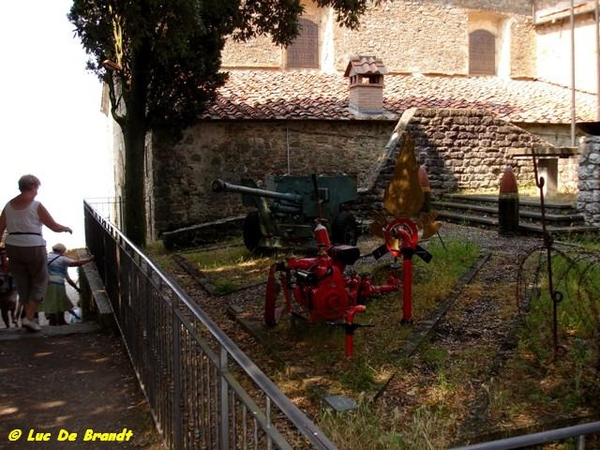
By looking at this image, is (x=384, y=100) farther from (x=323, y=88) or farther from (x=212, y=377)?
(x=212, y=377)

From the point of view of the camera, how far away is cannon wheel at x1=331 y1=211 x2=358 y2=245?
396 inches

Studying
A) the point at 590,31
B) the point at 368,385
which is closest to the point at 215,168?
the point at 368,385

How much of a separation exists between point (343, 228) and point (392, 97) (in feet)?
29.4

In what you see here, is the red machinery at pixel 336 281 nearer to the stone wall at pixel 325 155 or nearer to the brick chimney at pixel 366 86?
the stone wall at pixel 325 155

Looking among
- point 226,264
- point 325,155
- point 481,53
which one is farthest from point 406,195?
point 481,53

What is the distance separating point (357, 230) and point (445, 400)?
6.04 metres

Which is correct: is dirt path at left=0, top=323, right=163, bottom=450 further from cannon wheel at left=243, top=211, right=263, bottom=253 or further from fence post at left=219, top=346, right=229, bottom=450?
cannon wheel at left=243, top=211, right=263, bottom=253

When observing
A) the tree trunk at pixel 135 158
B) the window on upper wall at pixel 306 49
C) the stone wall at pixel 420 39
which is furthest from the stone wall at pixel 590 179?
the window on upper wall at pixel 306 49

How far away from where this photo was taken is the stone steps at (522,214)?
434 inches

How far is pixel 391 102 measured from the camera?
17.5 m

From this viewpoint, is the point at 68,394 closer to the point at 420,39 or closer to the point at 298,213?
the point at 298,213

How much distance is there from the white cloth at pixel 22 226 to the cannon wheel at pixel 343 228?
471cm

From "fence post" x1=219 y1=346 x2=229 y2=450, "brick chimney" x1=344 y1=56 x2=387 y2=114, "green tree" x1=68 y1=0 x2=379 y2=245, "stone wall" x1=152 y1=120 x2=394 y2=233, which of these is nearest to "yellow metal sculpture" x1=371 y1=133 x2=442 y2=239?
"fence post" x1=219 y1=346 x2=229 y2=450

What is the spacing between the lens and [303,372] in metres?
4.93
